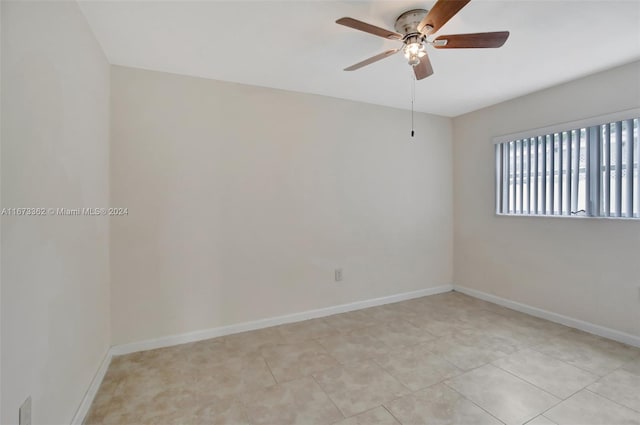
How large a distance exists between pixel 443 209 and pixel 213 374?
3.38 m

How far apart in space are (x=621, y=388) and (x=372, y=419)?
A: 170 cm

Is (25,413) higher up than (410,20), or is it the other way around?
(410,20)

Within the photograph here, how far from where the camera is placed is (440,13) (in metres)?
1.43

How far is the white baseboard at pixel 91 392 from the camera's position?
1.52m

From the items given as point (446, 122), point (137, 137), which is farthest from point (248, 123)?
point (446, 122)

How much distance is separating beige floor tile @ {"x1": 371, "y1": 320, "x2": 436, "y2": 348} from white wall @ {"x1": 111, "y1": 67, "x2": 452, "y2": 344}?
57 centimetres

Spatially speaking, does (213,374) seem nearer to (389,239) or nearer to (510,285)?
(389,239)

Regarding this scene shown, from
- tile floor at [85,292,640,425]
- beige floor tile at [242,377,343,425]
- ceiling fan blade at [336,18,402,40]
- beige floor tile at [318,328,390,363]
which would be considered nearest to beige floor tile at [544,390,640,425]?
tile floor at [85,292,640,425]

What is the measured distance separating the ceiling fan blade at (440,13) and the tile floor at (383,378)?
2202 millimetres

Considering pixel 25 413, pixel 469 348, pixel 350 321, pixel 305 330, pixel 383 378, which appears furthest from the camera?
pixel 350 321

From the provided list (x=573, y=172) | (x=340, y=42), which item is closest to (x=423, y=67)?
(x=340, y=42)

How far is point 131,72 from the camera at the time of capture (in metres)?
2.32

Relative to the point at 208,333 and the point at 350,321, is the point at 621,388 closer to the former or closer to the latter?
the point at 350,321

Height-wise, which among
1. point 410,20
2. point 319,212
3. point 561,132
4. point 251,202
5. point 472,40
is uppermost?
point 410,20
